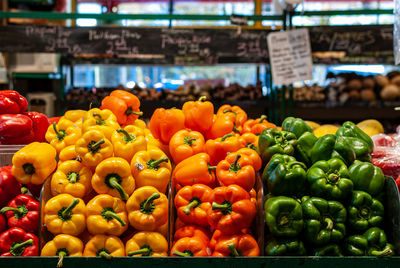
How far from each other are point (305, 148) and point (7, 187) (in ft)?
4.81

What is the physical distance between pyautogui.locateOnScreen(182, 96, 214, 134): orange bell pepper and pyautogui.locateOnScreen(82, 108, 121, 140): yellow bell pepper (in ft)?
→ 1.32

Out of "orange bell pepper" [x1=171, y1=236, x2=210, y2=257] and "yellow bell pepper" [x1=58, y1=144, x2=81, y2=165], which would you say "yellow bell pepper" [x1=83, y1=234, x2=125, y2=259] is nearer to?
"orange bell pepper" [x1=171, y1=236, x2=210, y2=257]

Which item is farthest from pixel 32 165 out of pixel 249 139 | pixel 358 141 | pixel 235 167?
pixel 358 141

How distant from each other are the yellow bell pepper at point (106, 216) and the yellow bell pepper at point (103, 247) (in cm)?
3

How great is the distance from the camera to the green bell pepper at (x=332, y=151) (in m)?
1.99

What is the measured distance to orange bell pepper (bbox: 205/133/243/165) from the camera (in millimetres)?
2045

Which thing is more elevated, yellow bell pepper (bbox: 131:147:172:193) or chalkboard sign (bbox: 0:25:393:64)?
chalkboard sign (bbox: 0:25:393:64)

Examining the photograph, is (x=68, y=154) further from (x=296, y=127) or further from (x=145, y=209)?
(x=296, y=127)

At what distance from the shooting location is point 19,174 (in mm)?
1930

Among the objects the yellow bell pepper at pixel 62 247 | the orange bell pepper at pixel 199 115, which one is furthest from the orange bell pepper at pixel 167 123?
the yellow bell pepper at pixel 62 247

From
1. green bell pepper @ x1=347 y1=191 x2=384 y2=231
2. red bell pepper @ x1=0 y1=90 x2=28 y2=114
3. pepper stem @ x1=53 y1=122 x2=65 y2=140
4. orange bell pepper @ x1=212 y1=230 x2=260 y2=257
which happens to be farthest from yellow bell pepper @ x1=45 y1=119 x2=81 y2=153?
green bell pepper @ x1=347 y1=191 x2=384 y2=231

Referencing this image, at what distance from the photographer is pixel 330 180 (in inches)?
71.3

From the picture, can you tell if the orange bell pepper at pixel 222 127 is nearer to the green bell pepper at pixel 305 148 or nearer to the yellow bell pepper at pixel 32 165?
the green bell pepper at pixel 305 148
